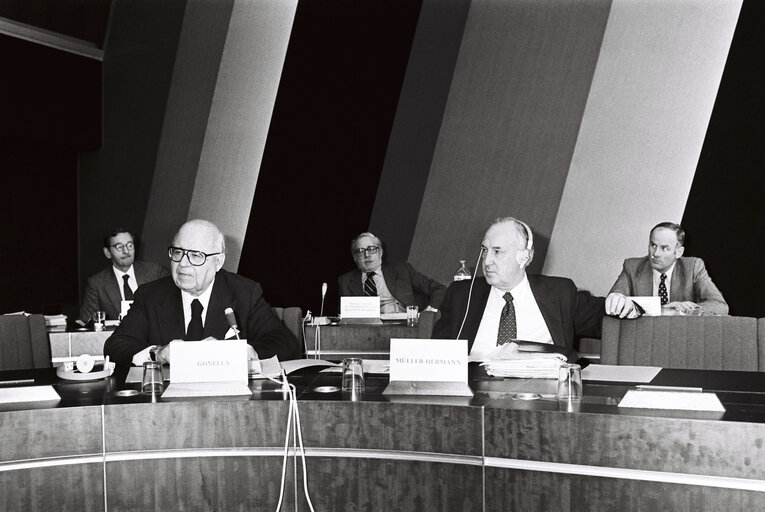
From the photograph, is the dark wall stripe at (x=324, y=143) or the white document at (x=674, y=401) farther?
the dark wall stripe at (x=324, y=143)

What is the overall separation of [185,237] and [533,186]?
332 centimetres

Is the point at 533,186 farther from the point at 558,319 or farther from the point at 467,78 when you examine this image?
the point at 558,319

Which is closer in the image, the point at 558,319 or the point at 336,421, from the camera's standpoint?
the point at 336,421

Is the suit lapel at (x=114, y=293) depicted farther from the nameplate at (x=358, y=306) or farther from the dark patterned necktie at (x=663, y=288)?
the dark patterned necktie at (x=663, y=288)

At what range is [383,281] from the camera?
5.62 m

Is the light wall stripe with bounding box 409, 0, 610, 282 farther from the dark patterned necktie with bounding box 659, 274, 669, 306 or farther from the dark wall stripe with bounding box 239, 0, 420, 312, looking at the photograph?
the dark patterned necktie with bounding box 659, 274, 669, 306

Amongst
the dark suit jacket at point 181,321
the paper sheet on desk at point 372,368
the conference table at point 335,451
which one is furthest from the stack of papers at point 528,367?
the dark suit jacket at point 181,321

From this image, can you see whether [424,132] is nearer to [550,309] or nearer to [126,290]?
[126,290]

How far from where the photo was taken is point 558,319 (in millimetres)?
2857

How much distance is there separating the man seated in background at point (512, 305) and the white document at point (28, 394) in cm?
141

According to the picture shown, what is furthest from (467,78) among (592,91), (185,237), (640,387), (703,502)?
(703,502)

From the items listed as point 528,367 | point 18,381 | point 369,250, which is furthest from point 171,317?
point 369,250

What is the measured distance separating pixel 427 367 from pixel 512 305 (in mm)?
921

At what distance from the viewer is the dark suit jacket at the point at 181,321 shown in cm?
278
